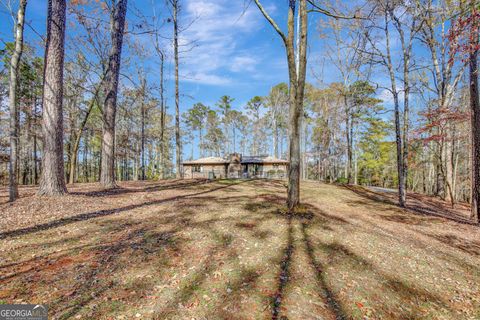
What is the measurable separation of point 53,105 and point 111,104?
2377 millimetres

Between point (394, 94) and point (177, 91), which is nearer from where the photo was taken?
point (394, 94)

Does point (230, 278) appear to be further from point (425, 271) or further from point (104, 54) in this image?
point (104, 54)

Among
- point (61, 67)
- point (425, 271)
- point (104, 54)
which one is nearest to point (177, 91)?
point (104, 54)

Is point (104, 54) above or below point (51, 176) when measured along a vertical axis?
above

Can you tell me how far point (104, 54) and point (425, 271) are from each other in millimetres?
16764

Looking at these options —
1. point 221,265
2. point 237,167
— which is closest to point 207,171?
point 237,167

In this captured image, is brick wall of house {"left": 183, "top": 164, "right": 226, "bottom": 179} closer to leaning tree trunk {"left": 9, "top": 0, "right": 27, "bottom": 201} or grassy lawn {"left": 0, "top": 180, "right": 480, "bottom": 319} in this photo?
grassy lawn {"left": 0, "top": 180, "right": 480, "bottom": 319}

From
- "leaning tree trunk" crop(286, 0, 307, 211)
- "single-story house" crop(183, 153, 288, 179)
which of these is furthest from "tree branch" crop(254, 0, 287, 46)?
"single-story house" crop(183, 153, 288, 179)

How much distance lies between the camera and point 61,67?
6.43 meters

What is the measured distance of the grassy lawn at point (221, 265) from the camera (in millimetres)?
2617

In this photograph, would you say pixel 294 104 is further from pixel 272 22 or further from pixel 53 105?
pixel 53 105

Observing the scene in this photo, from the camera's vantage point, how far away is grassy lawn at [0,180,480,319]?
2617 mm

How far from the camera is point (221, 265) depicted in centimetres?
354

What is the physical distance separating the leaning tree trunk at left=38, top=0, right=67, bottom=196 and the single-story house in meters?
19.1
